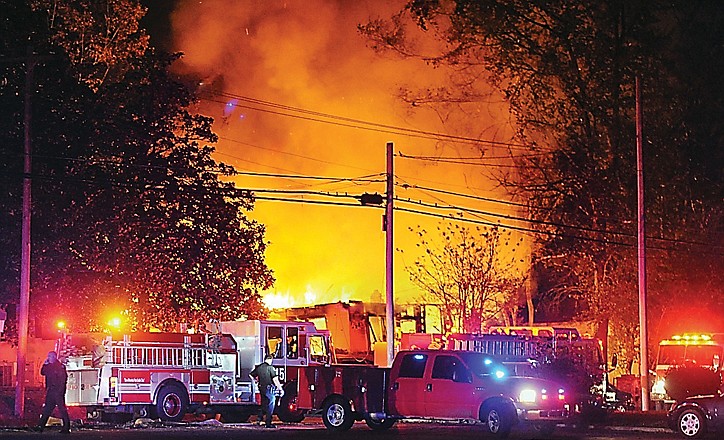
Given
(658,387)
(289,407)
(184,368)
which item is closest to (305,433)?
(289,407)

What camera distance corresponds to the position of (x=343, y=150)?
5972cm

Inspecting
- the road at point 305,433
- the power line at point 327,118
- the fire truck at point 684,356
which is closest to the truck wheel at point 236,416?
the road at point 305,433

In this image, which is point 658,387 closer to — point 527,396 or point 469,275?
point 527,396

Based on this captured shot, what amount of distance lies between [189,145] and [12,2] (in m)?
6.94

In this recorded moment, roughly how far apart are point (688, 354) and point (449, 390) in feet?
41.0

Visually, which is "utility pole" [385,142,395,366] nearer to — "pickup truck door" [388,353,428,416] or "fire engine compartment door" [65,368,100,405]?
"pickup truck door" [388,353,428,416]

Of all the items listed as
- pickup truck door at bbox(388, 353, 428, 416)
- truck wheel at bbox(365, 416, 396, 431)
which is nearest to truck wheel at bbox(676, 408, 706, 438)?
pickup truck door at bbox(388, 353, 428, 416)

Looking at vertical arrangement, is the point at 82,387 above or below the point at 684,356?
below

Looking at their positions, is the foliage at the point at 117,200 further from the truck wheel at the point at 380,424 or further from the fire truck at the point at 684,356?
the fire truck at the point at 684,356

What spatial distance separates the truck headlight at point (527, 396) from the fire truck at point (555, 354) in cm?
626

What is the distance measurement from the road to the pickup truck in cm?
40

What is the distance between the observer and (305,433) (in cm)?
2556

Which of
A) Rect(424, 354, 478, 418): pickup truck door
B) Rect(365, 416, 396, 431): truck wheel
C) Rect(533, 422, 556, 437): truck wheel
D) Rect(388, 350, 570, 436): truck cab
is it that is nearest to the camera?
Rect(388, 350, 570, 436): truck cab

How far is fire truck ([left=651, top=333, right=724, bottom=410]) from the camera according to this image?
34719mm
